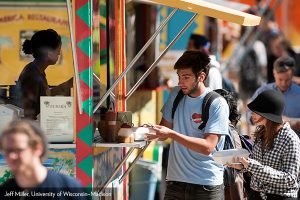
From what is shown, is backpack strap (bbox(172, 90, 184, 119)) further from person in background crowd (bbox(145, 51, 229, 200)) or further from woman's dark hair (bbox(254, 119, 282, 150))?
woman's dark hair (bbox(254, 119, 282, 150))

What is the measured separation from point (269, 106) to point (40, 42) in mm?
1665

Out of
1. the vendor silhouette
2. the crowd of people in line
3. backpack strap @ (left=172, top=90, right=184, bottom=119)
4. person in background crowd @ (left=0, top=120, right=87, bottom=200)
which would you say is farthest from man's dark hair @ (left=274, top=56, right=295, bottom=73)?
person in background crowd @ (left=0, top=120, right=87, bottom=200)

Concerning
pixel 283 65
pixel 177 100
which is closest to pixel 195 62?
pixel 177 100

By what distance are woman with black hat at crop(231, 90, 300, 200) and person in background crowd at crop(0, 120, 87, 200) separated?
1.94m

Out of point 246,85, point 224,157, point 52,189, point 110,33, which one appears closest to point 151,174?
point 110,33

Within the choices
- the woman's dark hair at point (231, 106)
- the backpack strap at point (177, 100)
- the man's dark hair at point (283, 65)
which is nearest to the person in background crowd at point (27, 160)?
the backpack strap at point (177, 100)

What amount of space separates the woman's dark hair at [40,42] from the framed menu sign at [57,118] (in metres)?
0.34

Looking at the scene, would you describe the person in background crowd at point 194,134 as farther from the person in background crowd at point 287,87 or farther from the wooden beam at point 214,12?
the person in background crowd at point 287,87

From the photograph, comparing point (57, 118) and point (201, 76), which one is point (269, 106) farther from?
point (57, 118)

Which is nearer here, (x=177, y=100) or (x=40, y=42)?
(x=40, y=42)

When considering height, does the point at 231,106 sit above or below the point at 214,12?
below

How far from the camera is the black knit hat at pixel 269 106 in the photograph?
617 centimetres

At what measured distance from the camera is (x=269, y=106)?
244 inches

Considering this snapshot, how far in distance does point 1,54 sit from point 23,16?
0.29 meters
